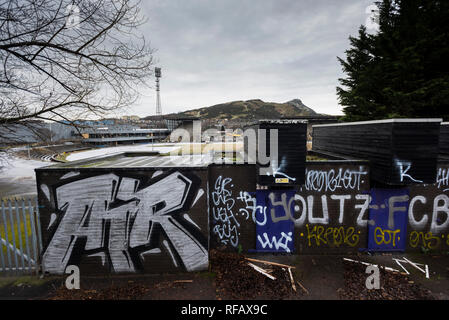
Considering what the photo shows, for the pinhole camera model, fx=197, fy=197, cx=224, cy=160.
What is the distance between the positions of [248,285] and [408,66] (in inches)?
928

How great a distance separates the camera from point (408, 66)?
58.8 feet

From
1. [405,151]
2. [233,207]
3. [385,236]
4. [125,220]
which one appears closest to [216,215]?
[233,207]

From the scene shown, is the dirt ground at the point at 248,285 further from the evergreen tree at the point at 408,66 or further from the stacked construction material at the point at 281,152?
the evergreen tree at the point at 408,66

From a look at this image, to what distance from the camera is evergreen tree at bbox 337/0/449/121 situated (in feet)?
56.1

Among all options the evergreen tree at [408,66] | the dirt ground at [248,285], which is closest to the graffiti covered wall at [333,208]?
the dirt ground at [248,285]

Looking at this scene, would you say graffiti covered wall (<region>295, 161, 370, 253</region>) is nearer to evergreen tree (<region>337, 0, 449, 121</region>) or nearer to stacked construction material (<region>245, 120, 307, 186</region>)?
stacked construction material (<region>245, 120, 307, 186</region>)

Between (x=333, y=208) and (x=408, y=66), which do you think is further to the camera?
(x=408, y=66)

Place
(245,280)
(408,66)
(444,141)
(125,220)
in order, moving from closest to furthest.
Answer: (245,280) < (125,220) < (444,141) < (408,66)

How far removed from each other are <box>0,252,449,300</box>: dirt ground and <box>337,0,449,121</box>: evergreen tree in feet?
56.1

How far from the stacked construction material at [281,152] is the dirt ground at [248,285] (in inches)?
115

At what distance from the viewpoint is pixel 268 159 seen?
241 inches

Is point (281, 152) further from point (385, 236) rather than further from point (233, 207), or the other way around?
point (385, 236)

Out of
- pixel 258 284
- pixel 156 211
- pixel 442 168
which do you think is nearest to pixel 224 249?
pixel 258 284

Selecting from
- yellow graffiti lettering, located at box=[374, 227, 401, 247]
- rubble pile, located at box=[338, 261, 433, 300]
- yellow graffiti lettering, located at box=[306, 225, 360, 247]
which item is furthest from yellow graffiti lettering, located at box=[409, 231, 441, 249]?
yellow graffiti lettering, located at box=[306, 225, 360, 247]
